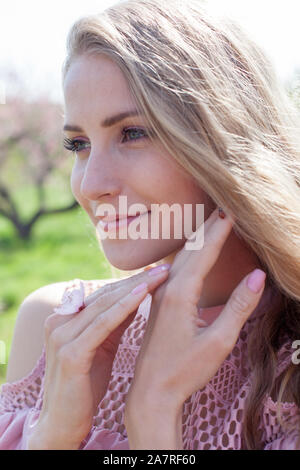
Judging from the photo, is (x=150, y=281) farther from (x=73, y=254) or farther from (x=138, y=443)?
(x=73, y=254)

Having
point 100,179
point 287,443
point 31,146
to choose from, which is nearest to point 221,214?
point 100,179

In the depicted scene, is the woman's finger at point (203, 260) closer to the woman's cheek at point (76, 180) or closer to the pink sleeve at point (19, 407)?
the woman's cheek at point (76, 180)

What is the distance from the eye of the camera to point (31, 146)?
13898 mm

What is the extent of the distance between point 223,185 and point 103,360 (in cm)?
71

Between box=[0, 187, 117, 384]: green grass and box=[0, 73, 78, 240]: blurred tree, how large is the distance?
0.31 metres

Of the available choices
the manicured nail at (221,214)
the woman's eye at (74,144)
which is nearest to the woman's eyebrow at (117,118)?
the woman's eye at (74,144)

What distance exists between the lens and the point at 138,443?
175 centimetres

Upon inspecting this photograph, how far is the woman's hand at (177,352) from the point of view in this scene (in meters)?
1.73

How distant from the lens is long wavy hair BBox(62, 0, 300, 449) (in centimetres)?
192

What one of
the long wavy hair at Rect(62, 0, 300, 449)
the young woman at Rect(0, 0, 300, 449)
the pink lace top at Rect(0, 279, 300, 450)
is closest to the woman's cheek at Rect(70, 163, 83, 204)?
the young woman at Rect(0, 0, 300, 449)

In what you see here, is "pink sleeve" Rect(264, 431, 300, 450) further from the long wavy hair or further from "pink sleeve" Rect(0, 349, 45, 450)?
"pink sleeve" Rect(0, 349, 45, 450)

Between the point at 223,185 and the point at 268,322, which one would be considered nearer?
the point at 223,185

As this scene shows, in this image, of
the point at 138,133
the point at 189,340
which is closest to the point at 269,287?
the point at 189,340

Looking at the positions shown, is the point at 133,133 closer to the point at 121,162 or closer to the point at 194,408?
the point at 121,162
